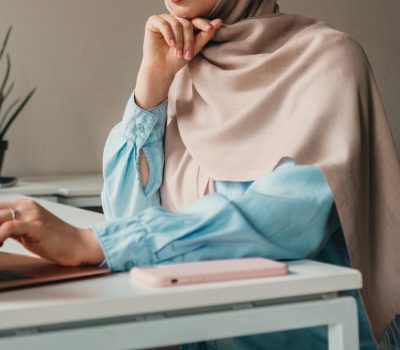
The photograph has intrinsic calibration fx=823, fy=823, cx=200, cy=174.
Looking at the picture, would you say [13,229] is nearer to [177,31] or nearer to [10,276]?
[10,276]

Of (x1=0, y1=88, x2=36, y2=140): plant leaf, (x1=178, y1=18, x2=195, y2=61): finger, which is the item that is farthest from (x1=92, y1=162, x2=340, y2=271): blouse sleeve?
(x1=0, y1=88, x2=36, y2=140): plant leaf

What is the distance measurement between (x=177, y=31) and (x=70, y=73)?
1.95 metres

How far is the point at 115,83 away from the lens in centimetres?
343

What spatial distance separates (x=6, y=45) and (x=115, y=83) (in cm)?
46

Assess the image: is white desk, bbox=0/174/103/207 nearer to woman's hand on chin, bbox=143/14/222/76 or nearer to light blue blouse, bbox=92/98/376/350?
woman's hand on chin, bbox=143/14/222/76

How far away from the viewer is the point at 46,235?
0.97 m

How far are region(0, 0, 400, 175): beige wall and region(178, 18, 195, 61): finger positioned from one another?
1932 millimetres

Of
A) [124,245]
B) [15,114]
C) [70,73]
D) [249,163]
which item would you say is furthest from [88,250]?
[70,73]

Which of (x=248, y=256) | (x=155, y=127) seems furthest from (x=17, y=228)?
(x=155, y=127)

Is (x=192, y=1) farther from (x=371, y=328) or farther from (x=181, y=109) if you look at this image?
(x=371, y=328)

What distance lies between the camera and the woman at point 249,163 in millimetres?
1036

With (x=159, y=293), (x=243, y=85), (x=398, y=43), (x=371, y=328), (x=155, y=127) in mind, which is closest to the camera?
(x=159, y=293)

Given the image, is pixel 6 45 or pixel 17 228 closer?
pixel 17 228

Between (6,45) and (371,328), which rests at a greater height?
(6,45)
